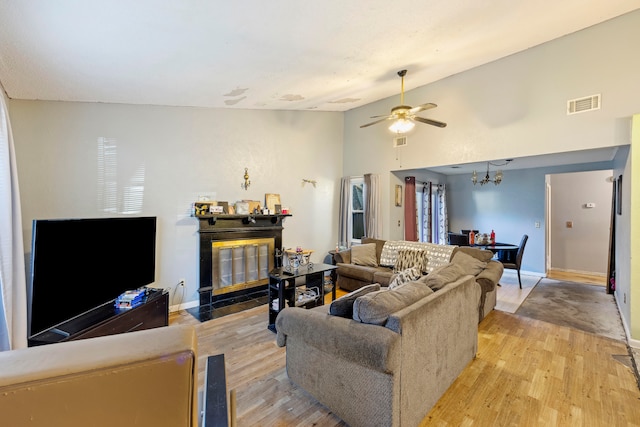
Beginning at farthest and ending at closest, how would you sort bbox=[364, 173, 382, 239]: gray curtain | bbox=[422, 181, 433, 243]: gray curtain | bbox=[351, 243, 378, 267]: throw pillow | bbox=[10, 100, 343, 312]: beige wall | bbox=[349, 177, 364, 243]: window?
1. bbox=[422, 181, 433, 243]: gray curtain
2. bbox=[349, 177, 364, 243]: window
3. bbox=[364, 173, 382, 239]: gray curtain
4. bbox=[351, 243, 378, 267]: throw pillow
5. bbox=[10, 100, 343, 312]: beige wall

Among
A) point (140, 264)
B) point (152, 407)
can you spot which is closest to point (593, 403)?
point (152, 407)

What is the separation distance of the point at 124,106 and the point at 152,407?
4.02 metres

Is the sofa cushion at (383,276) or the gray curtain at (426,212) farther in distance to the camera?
the gray curtain at (426,212)

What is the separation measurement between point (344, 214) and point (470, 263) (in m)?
→ 2.72

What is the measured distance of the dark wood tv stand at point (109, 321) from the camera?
2172 millimetres

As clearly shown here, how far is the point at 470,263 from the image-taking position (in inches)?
146

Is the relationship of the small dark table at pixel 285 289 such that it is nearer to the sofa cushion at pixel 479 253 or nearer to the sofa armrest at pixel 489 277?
the sofa armrest at pixel 489 277

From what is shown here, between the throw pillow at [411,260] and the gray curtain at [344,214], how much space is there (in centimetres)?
152

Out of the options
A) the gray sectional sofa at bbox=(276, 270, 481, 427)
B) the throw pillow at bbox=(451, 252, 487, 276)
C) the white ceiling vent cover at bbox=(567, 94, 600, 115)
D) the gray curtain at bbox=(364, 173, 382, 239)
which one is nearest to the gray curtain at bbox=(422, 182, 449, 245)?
the gray curtain at bbox=(364, 173, 382, 239)

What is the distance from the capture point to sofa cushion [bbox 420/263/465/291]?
7.43 feet

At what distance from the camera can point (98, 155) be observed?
11.1 ft

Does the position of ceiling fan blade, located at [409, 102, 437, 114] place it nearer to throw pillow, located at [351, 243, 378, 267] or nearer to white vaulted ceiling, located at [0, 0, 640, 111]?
white vaulted ceiling, located at [0, 0, 640, 111]

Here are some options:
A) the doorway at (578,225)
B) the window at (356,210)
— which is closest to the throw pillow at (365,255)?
the window at (356,210)

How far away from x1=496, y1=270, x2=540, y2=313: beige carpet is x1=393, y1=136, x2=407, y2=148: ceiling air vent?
297 centimetres
